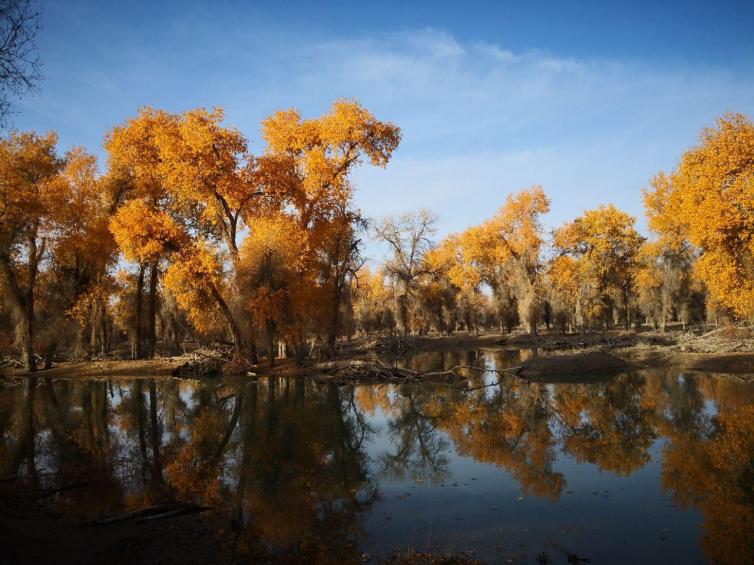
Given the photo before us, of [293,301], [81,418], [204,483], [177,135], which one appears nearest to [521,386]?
[293,301]

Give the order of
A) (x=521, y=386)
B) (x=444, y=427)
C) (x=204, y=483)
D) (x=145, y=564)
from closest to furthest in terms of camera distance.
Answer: (x=145, y=564) → (x=204, y=483) → (x=444, y=427) → (x=521, y=386)

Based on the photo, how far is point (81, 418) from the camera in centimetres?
1634

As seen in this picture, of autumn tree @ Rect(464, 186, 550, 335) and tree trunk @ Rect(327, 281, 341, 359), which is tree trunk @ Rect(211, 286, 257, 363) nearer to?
tree trunk @ Rect(327, 281, 341, 359)

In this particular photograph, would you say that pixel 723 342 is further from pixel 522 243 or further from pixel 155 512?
pixel 155 512

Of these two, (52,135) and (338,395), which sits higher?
(52,135)

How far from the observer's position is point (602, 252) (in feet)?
139

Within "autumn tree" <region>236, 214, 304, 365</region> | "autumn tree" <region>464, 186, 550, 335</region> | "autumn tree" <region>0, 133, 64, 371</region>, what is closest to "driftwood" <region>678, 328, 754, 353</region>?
"autumn tree" <region>464, 186, 550, 335</region>

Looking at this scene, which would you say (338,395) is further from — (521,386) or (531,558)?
(531,558)

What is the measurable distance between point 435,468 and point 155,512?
5399 millimetres

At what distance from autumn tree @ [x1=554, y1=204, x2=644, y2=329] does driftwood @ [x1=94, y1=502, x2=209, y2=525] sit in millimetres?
41132

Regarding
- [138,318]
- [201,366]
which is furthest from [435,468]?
[138,318]

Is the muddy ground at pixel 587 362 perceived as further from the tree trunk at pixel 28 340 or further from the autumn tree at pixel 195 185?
the autumn tree at pixel 195 185

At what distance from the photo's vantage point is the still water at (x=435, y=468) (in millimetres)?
6648

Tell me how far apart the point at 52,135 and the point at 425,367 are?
26446 mm
